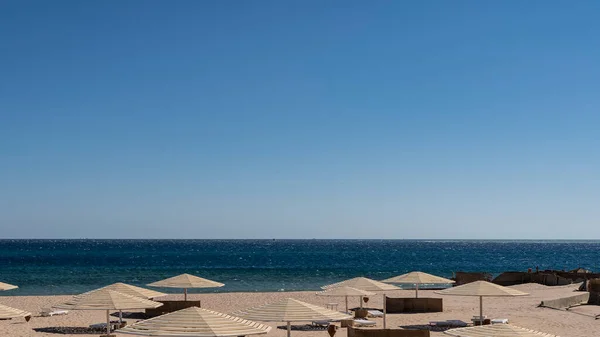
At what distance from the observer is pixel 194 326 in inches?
390

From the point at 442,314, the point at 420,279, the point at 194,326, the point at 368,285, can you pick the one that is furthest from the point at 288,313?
the point at 442,314

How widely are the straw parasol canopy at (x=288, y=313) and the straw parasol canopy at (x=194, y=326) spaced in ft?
3.92

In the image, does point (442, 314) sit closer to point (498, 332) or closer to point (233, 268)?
point (498, 332)

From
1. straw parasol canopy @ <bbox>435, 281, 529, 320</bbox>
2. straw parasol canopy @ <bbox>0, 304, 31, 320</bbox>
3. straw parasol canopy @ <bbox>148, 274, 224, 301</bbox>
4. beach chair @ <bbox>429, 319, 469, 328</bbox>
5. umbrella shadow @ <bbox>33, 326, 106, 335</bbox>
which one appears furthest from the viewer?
straw parasol canopy @ <bbox>148, 274, 224, 301</bbox>

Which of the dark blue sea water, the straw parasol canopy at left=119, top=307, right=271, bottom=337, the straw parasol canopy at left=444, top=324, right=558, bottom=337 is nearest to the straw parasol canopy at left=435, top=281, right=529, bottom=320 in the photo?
the straw parasol canopy at left=444, top=324, right=558, bottom=337

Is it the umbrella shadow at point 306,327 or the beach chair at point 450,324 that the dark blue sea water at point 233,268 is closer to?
the umbrella shadow at point 306,327

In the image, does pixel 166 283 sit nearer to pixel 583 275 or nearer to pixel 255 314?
pixel 255 314

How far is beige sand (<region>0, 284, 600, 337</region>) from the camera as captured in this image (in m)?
19.5

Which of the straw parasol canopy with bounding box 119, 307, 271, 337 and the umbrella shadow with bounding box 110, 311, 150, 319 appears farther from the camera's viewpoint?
the umbrella shadow with bounding box 110, 311, 150, 319

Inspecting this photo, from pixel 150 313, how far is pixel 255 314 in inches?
464

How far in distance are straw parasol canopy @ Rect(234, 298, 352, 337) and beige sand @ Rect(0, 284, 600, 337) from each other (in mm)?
6866

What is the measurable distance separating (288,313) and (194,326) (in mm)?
2290

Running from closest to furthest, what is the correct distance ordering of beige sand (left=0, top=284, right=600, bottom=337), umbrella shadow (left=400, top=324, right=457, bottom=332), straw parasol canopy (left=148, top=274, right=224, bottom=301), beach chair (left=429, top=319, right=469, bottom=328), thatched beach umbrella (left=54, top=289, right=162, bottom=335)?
thatched beach umbrella (left=54, top=289, right=162, bottom=335), beige sand (left=0, top=284, right=600, bottom=337), umbrella shadow (left=400, top=324, right=457, bottom=332), beach chair (left=429, top=319, right=469, bottom=328), straw parasol canopy (left=148, top=274, right=224, bottom=301)

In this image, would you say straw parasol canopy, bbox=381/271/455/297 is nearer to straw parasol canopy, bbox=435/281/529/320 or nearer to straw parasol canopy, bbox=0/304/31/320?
straw parasol canopy, bbox=435/281/529/320
